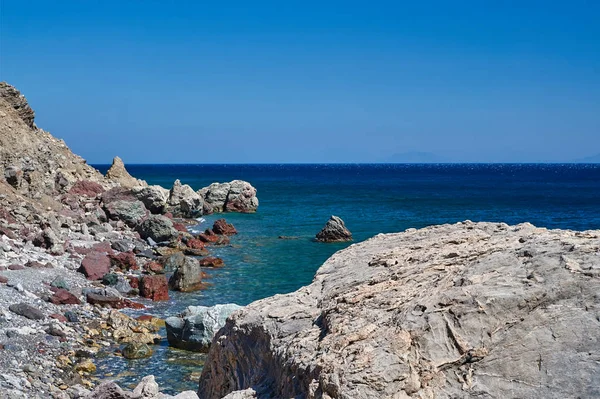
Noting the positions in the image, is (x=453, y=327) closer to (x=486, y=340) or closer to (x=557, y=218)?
(x=486, y=340)

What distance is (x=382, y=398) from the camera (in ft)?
13.0

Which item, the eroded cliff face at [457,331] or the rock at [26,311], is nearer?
the eroded cliff face at [457,331]

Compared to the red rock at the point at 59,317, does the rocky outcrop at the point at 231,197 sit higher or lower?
higher

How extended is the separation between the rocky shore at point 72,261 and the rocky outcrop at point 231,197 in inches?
315

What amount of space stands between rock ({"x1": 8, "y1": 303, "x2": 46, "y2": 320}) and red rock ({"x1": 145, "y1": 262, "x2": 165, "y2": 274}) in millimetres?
10009

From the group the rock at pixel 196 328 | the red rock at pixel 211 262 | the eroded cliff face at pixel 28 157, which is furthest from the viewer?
the eroded cliff face at pixel 28 157

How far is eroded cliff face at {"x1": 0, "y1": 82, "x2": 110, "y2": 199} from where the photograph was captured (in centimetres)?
3206

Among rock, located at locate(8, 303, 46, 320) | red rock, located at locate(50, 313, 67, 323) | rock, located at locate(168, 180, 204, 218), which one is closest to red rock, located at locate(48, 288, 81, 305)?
red rock, located at locate(50, 313, 67, 323)

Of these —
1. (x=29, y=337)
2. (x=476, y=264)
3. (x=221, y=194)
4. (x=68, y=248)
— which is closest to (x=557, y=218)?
(x=221, y=194)

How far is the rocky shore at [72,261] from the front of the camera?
13359mm

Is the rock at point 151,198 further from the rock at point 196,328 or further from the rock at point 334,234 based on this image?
the rock at point 196,328

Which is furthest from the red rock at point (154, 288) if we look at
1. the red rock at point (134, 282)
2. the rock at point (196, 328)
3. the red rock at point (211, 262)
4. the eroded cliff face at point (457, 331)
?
the eroded cliff face at point (457, 331)

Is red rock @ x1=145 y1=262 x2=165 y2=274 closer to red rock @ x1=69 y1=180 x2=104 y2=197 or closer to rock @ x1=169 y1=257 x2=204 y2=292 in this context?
rock @ x1=169 y1=257 x2=204 y2=292

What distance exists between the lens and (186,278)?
22.9m
